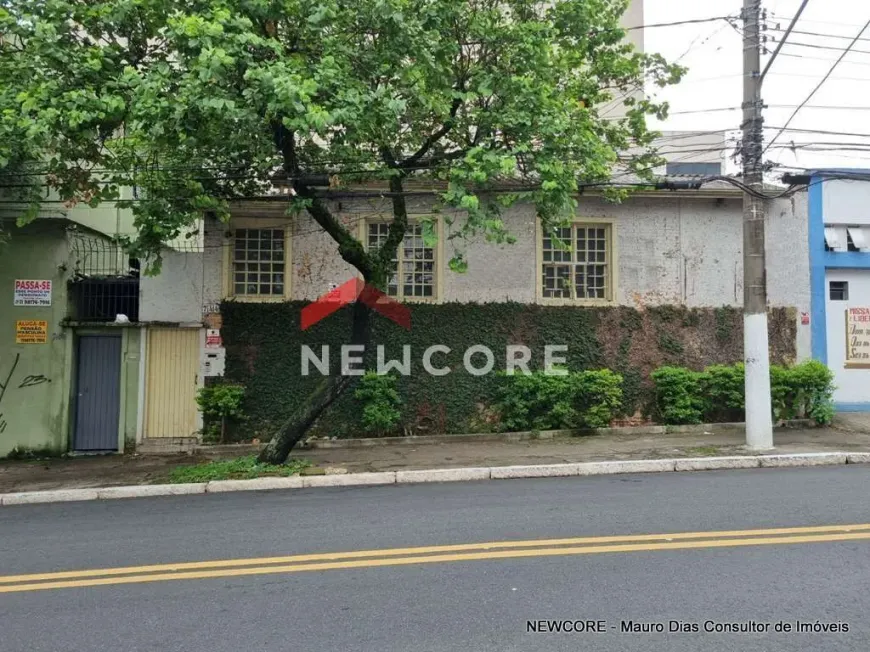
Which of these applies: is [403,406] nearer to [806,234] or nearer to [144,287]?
[144,287]

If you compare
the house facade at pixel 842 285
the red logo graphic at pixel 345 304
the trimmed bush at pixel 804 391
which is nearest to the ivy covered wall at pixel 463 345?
the red logo graphic at pixel 345 304

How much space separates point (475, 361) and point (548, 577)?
25.9ft

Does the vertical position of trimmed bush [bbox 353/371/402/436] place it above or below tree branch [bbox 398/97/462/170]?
below

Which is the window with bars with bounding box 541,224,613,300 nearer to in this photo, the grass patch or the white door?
the white door

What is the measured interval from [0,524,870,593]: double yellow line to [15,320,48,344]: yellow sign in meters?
7.74

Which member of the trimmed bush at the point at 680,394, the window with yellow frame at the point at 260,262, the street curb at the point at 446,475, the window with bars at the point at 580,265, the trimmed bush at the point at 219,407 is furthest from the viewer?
the window with bars at the point at 580,265

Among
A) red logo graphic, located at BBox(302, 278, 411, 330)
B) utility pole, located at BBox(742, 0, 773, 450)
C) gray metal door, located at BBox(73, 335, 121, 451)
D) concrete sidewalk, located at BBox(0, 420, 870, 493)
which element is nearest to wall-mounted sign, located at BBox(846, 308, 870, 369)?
concrete sidewalk, located at BBox(0, 420, 870, 493)

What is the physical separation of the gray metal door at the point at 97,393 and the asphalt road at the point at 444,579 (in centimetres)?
430

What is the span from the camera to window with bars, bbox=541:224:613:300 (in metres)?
12.9

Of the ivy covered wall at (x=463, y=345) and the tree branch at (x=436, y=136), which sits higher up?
the tree branch at (x=436, y=136)

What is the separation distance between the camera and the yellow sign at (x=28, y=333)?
11.2 meters

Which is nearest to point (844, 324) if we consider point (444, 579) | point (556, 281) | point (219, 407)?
point (556, 281)

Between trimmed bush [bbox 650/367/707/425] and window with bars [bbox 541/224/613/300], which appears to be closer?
trimmed bush [bbox 650/367/707/425]

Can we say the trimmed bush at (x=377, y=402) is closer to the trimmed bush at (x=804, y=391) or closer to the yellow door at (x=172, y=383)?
the yellow door at (x=172, y=383)
